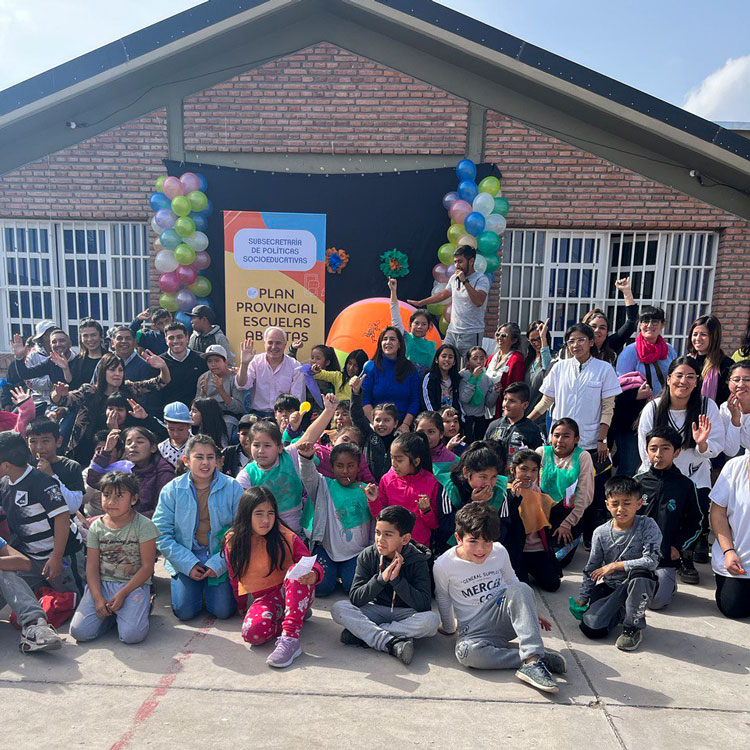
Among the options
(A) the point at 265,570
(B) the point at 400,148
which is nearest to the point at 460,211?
(B) the point at 400,148

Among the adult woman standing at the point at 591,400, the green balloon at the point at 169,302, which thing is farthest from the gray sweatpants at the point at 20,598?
the green balloon at the point at 169,302

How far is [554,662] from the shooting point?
9.96ft

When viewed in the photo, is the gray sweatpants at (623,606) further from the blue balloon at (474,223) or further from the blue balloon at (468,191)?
the blue balloon at (468,191)

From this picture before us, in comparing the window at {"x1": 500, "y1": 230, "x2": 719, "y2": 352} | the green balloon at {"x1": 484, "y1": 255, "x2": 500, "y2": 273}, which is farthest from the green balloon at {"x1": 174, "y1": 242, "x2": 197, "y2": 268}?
the window at {"x1": 500, "y1": 230, "x2": 719, "y2": 352}

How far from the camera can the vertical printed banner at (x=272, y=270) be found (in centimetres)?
770

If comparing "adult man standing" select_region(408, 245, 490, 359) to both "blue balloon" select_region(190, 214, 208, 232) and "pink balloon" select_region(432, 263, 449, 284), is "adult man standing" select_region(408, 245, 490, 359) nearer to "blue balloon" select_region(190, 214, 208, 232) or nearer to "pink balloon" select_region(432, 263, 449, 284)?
"pink balloon" select_region(432, 263, 449, 284)

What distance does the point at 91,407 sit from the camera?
527 centimetres

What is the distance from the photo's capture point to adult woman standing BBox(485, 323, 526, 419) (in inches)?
224

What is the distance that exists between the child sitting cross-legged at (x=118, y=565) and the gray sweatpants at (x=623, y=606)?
2.57 meters

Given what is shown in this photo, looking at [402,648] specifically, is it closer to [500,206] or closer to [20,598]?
[20,598]

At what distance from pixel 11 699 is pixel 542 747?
2.41 meters

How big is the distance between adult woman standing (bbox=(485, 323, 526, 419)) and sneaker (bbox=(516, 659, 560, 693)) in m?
3.05

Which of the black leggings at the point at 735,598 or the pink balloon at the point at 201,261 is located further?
the pink balloon at the point at 201,261

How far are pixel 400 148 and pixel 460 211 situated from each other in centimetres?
129
